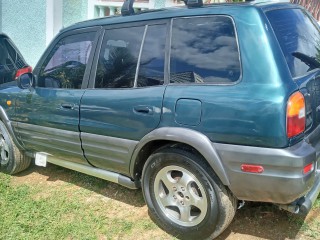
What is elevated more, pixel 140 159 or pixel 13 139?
pixel 140 159

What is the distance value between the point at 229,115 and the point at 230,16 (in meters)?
0.71

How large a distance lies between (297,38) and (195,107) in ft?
3.18

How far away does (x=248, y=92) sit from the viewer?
241 cm

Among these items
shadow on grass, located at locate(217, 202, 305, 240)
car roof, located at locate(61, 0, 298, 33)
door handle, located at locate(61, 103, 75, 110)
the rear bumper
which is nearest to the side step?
door handle, located at locate(61, 103, 75, 110)

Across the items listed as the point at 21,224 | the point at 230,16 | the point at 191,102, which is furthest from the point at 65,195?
the point at 230,16

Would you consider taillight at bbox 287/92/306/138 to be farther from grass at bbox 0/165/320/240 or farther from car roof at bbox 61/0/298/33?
grass at bbox 0/165/320/240

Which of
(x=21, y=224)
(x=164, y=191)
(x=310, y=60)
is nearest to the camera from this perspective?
(x=310, y=60)

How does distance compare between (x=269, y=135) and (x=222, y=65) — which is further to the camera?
Result: (x=222, y=65)

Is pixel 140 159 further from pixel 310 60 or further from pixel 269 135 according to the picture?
pixel 310 60

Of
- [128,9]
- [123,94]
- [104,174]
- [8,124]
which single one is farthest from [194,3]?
[8,124]

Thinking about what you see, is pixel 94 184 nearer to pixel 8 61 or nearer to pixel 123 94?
pixel 123 94

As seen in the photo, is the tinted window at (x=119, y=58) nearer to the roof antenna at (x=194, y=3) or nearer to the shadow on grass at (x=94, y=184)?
the roof antenna at (x=194, y=3)

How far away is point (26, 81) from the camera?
3.86 m

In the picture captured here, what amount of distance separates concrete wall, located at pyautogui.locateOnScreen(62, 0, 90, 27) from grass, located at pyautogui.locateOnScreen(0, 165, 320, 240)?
441cm
